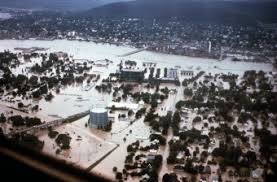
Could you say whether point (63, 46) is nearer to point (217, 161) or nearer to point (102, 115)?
point (102, 115)

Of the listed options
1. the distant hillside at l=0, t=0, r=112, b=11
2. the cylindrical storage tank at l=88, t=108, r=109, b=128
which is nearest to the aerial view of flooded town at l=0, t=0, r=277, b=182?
the cylindrical storage tank at l=88, t=108, r=109, b=128

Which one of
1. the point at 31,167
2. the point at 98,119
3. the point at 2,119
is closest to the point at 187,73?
the point at 98,119

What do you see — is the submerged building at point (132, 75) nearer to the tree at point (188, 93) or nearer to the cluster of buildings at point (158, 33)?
the tree at point (188, 93)

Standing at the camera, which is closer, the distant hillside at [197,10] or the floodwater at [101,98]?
the floodwater at [101,98]

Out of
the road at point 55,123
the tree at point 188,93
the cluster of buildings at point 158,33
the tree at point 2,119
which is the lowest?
the road at point 55,123

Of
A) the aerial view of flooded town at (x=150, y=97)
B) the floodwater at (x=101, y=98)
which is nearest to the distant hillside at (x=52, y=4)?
the aerial view of flooded town at (x=150, y=97)

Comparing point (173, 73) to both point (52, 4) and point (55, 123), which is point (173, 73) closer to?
A: point (55, 123)
